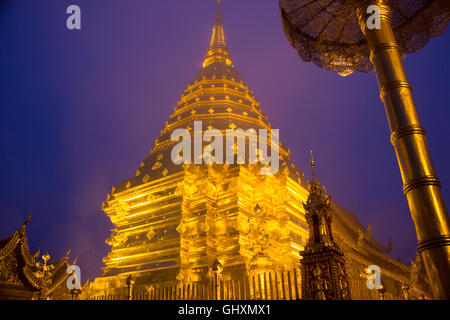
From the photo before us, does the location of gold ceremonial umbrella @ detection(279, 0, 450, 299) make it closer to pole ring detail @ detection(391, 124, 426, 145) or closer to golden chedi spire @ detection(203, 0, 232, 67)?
pole ring detail @ detection(391, 124, 426, 145)

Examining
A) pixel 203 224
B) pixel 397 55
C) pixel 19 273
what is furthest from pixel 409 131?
pixel 19 273

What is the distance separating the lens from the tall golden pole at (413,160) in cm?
329

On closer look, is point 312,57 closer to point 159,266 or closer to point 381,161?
point 159,266

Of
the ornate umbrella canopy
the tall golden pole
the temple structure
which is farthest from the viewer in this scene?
the temple structure

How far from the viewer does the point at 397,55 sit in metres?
4.39

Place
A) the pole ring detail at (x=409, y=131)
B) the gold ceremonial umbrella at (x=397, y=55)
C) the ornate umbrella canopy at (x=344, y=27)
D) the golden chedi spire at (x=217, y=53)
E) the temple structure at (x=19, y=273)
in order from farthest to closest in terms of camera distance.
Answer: the golden chedi spire at (x=217, y=53) → the temple structure at (x=19, y=273) → the ornate umbrella canopy at (x=344, y=27) → the pole ring detail at (x=409, y=131) → the gold ceremonial umbrella at (x=397, y=55)

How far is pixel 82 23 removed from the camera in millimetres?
24344

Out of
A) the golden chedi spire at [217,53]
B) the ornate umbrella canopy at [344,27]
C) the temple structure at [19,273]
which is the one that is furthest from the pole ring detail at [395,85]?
the golden chedi spire at [217,53]

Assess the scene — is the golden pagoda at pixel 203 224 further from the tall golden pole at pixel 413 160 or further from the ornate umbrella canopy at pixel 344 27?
the tall golden pole at pixel 413 160

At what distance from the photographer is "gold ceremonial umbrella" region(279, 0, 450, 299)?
340 centimetres

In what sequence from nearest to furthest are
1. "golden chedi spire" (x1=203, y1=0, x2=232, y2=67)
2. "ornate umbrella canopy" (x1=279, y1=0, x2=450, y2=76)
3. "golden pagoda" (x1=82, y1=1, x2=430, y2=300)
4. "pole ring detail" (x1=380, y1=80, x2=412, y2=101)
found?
"pole ring detail" (x1=380, y1=80, x2=412, y2=101) → "ornate umbrella canopy" (x1=279, y1=0, x2=450, y2=76) → "golden pagoda" (x1=82, y1=1, x2=430, y2=300) → "golden chedi spire" (x1=203, y1=0, x2=232, y2=67)

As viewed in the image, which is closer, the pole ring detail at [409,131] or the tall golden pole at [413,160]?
the tall golden pole at [413,160]

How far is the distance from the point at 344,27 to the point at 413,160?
314cm

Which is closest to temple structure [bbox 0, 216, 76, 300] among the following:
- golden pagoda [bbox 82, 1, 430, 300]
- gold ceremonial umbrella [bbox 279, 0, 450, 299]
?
golden pagoda [bbox 82, 1, 430, 300]
